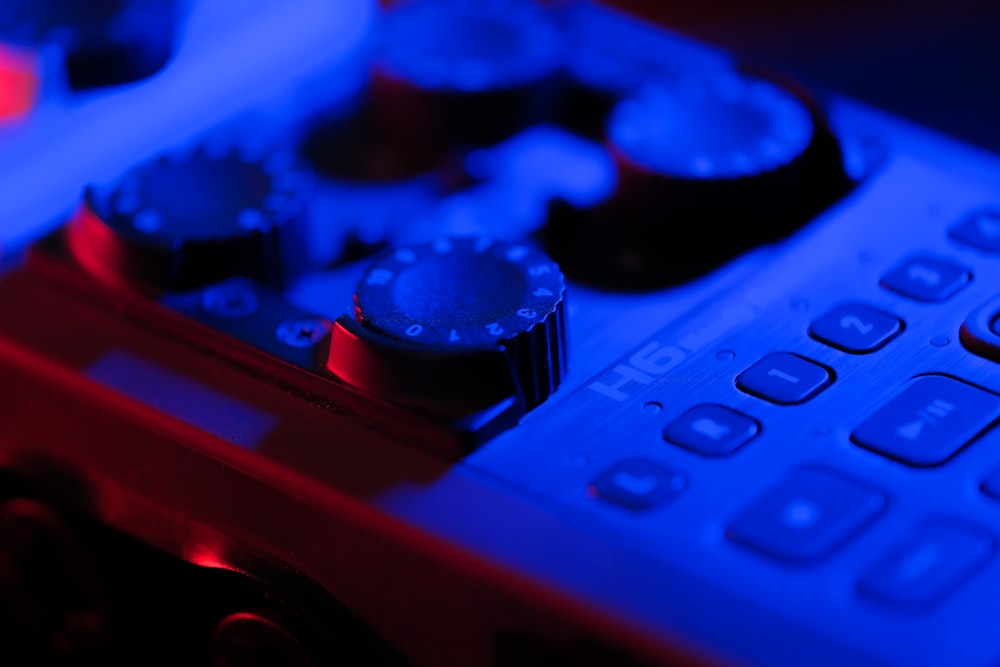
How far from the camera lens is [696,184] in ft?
1.35

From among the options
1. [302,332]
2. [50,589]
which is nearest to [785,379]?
[302,332]

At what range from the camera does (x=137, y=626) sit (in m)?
0.40

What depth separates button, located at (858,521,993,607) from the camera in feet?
0.96

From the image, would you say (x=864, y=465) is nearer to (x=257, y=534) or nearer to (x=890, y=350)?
(x=890, y=350)

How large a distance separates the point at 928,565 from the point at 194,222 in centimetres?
23

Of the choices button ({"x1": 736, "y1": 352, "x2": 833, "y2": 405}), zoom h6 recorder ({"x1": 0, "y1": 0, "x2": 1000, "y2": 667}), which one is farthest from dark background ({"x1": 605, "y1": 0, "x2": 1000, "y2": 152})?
button ({"x1": 736, "y1": 352, "x2": 833, "y2": 405})

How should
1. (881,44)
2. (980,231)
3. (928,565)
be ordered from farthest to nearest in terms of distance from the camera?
(881,44) → (980,231) → (928,565)

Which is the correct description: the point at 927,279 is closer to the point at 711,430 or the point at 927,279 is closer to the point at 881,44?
the point at 711,430

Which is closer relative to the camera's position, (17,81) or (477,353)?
(477,353)

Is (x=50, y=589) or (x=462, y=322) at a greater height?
(x=462, y=322)

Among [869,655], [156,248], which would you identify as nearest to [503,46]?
[156,248]

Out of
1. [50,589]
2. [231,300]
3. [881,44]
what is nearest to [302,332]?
[231,300]

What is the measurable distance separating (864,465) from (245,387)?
Answer: 0.53ft

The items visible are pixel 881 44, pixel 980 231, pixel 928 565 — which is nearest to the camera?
pixel 928 565
